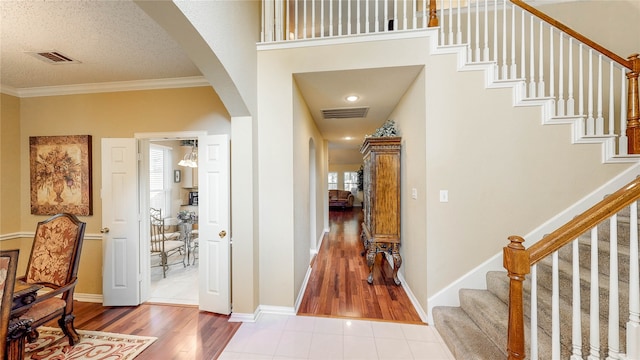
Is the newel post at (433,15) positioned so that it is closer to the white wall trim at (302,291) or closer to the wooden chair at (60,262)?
the white wall trim at (302,291)

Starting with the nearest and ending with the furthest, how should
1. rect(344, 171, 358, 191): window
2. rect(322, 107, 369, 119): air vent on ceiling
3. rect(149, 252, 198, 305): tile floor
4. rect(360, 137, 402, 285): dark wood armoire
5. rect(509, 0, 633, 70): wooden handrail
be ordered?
rect(509, 0, 633, 70): wooden handrail → rect(149, 252, 198, 305): tile floor → rect(360, 137, 402, 285): dark wood armoire → rect(322, 107, 369, 119): air vent on ceiling → rect(344, 171, 358, 191): window

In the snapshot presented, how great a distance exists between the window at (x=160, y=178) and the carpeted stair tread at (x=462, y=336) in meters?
5.41

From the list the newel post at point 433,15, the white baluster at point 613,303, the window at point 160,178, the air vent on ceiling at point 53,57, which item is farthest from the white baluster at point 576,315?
the window at point 160,178

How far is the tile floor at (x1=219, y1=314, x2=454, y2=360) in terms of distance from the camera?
6.03 ft

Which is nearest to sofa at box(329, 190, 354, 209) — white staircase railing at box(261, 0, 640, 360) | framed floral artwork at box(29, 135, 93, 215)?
white staircase railing at box(261, 0, 640, 360)

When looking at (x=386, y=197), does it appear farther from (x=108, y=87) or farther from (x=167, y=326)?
(x=108, y=87)

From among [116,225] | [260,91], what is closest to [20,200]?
[116,225]

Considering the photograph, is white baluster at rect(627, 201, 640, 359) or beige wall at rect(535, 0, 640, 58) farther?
beige wall at rect(535, 0, 640, 58)

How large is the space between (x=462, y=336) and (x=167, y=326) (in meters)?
2.77

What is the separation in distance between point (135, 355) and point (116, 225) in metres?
1.51

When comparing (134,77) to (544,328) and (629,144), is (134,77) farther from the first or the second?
(629,144)

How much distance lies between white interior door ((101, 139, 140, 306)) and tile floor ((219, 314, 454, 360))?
1.63 meters

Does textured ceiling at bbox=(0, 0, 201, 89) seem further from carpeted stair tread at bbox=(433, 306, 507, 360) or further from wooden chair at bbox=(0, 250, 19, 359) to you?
carpeted stair tread at bbox=(433, 306, 507, 360)

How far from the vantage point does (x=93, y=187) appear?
2852mm
